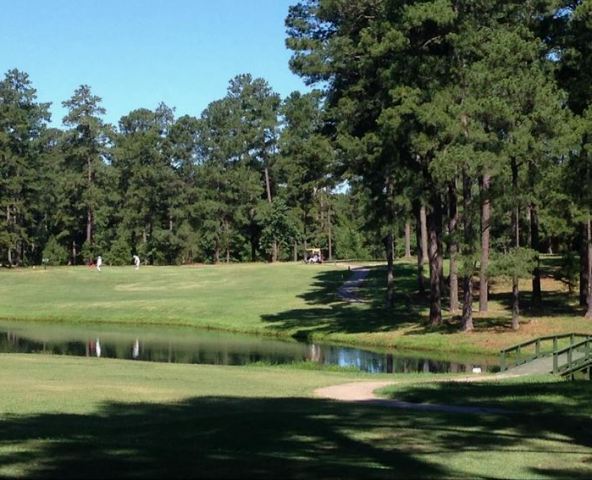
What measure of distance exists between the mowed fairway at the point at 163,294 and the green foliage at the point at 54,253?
20.9 m

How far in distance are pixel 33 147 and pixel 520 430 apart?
8759 cm

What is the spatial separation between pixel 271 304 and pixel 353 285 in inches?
324

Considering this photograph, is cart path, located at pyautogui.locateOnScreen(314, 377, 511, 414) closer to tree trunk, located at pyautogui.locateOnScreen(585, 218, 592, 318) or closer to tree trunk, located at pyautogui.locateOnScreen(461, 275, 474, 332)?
tree trunk, located at pyautogui.locateOnScreen(461, 275, 474, 332)

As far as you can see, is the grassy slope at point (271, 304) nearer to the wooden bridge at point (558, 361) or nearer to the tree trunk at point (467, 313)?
the tree trunk at point (467, 313)

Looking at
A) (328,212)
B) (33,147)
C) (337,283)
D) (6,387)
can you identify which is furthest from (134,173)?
(6,387)

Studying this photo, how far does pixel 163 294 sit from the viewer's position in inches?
2370

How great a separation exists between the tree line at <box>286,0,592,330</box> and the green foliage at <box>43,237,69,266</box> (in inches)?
2500

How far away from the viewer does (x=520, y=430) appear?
13.3 m

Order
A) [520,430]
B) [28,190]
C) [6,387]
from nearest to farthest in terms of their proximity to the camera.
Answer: [520,430] → [6,387] → [28,190]

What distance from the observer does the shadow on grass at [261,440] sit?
346 inches

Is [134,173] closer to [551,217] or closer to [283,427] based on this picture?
[551,217]

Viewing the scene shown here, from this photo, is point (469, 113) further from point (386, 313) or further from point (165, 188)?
point (165, 188)

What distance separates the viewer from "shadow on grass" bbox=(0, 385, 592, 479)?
880 cm

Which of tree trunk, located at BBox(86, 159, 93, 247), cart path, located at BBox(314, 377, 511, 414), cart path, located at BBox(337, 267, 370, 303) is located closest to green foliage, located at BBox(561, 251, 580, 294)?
cart path, located at BBox(337, 267, 370, 303)
